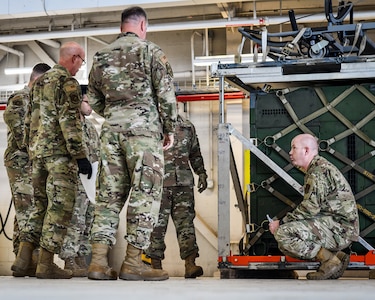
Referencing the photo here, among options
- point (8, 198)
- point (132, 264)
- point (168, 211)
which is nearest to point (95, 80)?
point (132, 264)

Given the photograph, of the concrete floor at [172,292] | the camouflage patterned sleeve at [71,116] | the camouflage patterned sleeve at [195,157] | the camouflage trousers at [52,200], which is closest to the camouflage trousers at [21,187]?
the camouflage patterned sleeve at [195,157]

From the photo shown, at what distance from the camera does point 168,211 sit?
8148mm

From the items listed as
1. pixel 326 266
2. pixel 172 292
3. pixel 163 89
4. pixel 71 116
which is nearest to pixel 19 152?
pixel 71 116

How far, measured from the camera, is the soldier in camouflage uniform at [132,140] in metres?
5.18

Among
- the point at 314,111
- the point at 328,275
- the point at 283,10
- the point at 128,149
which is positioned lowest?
the point at 328,275

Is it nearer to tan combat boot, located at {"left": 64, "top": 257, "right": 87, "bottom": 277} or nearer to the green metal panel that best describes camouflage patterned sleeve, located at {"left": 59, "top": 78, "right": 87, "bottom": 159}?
the green metal panel

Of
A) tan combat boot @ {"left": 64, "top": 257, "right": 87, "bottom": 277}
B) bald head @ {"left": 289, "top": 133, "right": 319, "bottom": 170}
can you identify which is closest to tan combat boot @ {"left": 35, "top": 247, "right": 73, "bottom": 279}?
tan combat boot @ {"left": 64, "top": 257, "right": 87, "bottom": 277}

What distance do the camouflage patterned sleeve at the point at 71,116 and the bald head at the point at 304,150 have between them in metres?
1.73

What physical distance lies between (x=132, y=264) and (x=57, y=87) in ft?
5.67

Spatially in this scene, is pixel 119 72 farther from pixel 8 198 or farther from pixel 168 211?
pixel 8 198

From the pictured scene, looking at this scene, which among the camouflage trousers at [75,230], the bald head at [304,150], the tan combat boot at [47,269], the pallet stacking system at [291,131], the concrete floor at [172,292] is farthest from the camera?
the camouflage trousers at [75,230]

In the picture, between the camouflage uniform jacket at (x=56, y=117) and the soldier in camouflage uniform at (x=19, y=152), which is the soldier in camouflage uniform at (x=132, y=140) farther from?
the soldier in camouflage uniform at (x=19, y=152)

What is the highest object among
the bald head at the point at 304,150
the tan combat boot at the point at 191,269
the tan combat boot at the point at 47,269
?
the bald head at the point at 304,150

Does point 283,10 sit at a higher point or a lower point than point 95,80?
higher
